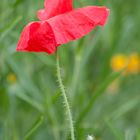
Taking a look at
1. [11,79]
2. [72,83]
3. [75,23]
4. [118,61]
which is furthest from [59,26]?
[118,61]

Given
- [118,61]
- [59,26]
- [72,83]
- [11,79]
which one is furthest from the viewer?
[118,61]

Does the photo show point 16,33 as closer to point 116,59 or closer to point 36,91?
point 36,91

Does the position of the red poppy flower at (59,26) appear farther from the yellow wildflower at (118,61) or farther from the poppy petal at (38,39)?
the yellow wildflower at (118,61)

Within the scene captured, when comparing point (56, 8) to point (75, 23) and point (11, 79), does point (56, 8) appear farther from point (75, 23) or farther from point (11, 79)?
point (11, 79)

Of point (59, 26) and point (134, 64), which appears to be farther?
point (134, 64)

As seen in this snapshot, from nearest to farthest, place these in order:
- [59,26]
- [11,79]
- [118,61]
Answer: [59,26] → [11,79] → [118,61]

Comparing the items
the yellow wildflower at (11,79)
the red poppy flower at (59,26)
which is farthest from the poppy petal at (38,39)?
the yellow wildflower at (11,79)

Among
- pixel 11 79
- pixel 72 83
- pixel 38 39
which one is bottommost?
pixel 11 79
